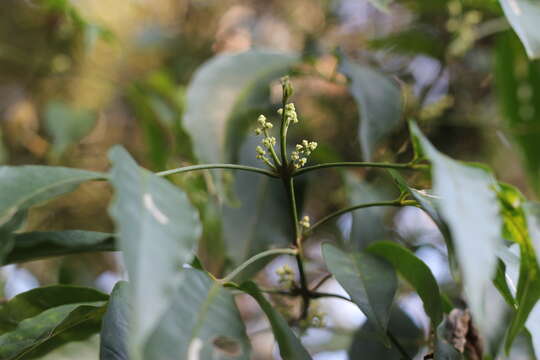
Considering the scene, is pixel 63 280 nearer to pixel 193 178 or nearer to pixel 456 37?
pixel 193 178

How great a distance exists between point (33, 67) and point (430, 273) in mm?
911

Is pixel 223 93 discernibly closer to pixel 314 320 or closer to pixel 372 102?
pixel 372 102

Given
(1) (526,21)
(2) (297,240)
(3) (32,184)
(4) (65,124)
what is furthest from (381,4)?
(4) (65,124)

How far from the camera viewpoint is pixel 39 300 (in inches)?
15.8

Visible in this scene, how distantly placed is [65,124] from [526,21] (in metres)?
0.68

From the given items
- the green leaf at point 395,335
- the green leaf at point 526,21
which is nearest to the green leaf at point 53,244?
the green leaf at point 395,335

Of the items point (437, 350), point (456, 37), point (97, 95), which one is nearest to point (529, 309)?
point (437, 350)

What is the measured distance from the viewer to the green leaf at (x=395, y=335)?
17.4 inches

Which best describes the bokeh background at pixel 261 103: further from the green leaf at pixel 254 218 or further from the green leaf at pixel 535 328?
the green leaf at pixel 535 328

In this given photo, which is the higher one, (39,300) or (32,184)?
(32,184)

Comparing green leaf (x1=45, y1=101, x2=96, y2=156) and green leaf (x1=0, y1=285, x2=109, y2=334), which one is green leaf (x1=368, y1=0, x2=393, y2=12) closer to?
green leaf (x1=0, y1=285, x2=109, y2=334)

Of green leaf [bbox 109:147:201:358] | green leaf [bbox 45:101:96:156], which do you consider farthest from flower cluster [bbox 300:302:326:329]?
green leaf [bbox 45:101:96:156]

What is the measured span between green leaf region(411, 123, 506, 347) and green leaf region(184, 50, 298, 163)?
1.00ft

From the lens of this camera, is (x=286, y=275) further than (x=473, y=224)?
Yes
